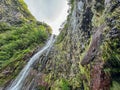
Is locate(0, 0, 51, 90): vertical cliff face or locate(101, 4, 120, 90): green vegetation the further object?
locate(0, 0, 51, 90): vertical cliff face

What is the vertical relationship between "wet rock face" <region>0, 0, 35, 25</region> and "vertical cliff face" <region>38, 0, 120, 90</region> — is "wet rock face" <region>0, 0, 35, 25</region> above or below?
above

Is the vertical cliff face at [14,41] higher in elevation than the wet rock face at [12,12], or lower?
lower

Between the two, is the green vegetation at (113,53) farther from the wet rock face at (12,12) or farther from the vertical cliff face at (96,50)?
the wet rock face at (12,12)

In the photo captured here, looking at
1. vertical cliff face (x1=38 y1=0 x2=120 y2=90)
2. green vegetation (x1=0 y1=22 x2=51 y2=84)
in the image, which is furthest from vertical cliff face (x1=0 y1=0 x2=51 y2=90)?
vertical cliff face (x1=38 y1=0 x2=120 y2=90)

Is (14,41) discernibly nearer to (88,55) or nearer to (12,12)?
(88,55)

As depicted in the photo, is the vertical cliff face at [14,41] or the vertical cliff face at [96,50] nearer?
the vertical cliff face at [96,50]

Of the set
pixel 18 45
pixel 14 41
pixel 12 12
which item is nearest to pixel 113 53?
pixel 18 45

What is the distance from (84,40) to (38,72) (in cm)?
856

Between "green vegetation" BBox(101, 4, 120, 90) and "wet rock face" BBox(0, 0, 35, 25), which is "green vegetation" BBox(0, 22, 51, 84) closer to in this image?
"wet rock face" BBox(0, 0, 35, 25)

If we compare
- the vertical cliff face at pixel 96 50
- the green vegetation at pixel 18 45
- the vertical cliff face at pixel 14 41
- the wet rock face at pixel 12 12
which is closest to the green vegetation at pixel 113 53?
the vertical cliff face at pixel 96 50

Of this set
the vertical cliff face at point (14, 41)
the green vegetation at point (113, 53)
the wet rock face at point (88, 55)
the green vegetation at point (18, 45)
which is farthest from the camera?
the green vegetation at point (18, 45)

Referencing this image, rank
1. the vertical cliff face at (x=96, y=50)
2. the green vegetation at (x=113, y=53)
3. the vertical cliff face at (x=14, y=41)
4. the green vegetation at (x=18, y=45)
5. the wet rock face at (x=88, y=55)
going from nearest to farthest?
the green vegetation at (x=113, y=53) < the vertical cliff face at (x=96, y=50) < the wet rock face at (x=88, y=55) < the vertical cliff face at (x=14, y=41) < the green vegetation at (x=18, y=45)

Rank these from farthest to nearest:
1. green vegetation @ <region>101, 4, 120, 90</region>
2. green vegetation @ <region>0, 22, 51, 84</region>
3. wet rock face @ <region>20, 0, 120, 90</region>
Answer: green vegetation @ <region>0, 22, 51, 84</region> < wet rock face @ <region>20, 0, 120, 90</region> < green vegetation @ <region>101, 4, 120, 90</region>

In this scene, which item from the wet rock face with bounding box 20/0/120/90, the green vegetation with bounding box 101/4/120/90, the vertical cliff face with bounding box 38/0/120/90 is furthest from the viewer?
the wet rock face with bounding box 20/0/120/90
